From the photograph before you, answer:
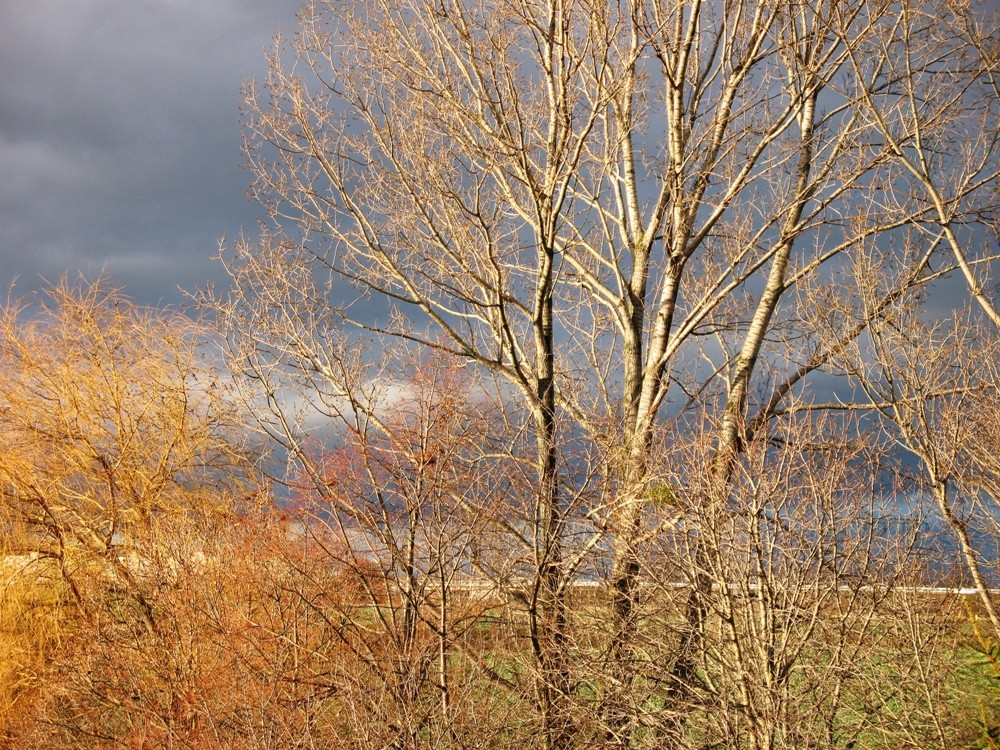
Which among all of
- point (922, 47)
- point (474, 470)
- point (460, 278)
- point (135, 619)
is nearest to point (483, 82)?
point (460, 278)

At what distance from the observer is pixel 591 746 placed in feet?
24.5

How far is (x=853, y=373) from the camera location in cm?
1017

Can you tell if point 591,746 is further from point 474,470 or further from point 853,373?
point 853,373

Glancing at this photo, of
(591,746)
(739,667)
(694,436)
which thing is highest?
(694,436)

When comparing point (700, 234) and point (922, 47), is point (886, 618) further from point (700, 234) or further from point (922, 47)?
point (922, 47)

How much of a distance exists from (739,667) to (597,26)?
6.20 metres

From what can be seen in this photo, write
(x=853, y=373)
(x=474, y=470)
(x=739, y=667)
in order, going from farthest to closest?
(x=853, y=373) < (x=474, y=470) < (x=739, y=667)

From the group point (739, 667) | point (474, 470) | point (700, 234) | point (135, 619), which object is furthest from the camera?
point (135, 619)

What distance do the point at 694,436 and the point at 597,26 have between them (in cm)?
441

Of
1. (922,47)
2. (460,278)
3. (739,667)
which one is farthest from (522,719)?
(922,47)

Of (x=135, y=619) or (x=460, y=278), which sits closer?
(x=460, y=278)

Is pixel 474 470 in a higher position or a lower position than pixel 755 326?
lower

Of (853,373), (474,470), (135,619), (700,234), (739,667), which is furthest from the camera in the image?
(135,619)

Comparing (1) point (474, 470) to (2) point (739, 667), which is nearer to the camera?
(2) point (739, 667)
